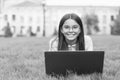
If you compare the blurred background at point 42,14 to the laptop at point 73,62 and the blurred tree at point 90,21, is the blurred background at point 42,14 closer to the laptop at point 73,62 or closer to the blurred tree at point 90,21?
the blurred tree at point 90,21

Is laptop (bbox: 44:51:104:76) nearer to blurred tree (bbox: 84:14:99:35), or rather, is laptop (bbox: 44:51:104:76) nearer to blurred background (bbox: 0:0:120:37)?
blurred tree (bbox: 84:14:99:35)

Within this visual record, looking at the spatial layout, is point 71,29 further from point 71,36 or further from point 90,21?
point 90,21

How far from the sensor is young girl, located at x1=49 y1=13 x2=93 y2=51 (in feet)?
10.5

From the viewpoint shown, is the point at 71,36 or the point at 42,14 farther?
the point at 42,14

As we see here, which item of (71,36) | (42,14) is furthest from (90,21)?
(71,36)

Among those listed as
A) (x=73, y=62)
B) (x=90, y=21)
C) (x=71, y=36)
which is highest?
(x=90, y=21)

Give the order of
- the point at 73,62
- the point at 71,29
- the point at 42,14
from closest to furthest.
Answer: the point at 73,62, the point at 71,29, the point at 42,14

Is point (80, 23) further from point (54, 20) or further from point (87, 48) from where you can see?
point (54, 20)

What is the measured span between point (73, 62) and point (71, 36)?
1.45 ft

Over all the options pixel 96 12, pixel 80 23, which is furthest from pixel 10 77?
pixel 96 12

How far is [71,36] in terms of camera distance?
3.25 metres

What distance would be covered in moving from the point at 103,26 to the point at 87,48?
41.6 metres

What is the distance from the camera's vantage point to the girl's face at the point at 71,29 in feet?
10.5

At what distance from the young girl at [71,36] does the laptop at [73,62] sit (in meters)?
0.40
